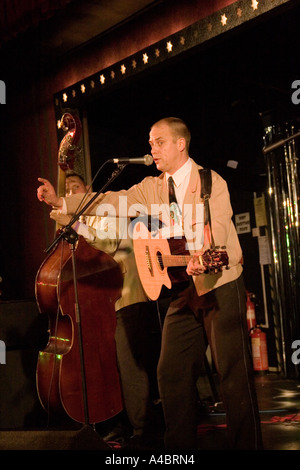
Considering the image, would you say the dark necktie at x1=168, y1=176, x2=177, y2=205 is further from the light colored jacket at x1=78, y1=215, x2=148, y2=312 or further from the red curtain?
the red curtain

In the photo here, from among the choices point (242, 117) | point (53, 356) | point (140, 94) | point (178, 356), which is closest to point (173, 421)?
point (178, 356)

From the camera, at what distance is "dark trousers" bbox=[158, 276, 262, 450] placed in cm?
289

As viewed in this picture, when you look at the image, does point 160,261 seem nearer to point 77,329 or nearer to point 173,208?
point 173,208

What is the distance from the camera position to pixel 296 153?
6.07 metres

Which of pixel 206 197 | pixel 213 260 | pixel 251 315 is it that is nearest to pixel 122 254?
pixel 206 197

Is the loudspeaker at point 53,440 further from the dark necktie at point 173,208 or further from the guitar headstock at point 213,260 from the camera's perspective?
the dark necktie at point 173,208

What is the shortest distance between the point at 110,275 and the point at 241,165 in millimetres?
3175

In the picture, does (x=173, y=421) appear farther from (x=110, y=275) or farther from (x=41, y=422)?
(x=41, y=422)

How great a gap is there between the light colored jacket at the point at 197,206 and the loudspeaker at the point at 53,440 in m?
0.90

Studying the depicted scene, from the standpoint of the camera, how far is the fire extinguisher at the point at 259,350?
21.0ft

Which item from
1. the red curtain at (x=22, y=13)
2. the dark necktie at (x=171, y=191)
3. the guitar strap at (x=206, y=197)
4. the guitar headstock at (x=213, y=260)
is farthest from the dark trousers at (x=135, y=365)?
the red curtain at (x=22, y=13)

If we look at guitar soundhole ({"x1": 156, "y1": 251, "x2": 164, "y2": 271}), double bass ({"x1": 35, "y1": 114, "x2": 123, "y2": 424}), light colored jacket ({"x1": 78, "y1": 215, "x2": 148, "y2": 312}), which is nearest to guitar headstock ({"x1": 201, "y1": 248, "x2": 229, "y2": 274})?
guitar soundhole ({"x1": 156, "y1": 251, "x2": 164, "y2": 271})

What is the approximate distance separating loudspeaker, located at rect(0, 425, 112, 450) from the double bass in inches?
20.9

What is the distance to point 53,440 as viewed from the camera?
2826 millimetres
